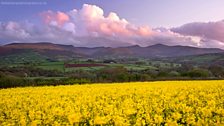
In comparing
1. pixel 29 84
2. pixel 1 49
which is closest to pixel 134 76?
pixel 29 84

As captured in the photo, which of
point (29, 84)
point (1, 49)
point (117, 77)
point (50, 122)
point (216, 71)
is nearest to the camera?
point (50, 122)

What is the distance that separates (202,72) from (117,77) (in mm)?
12407

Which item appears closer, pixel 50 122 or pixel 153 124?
pixel 153 124

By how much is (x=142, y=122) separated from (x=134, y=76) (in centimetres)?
3598

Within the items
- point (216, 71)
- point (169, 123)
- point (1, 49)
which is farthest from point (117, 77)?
point (1, 49)

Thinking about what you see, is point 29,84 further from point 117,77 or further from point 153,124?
point 153,124

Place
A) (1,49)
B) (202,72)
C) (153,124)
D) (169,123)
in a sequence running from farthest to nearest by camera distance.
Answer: (1,49) → (202,72) → (153,124) → (169,123)

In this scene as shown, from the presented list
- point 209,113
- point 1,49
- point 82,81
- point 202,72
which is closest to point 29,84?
point 82,81

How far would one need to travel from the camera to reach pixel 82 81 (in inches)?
1560

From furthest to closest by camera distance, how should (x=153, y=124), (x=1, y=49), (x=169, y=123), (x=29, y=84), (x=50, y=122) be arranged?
(x=1, y=49)
(x=29, y=84)
(x=50, y=122)
(x=153, y=124)
(x=169, y=123)

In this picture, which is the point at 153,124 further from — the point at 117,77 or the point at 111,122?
the point at 117,77

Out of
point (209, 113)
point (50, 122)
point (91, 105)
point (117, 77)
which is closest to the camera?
point (209, 113)

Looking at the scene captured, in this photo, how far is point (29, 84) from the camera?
37.7m

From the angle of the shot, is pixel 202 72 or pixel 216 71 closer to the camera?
pixel 202 72
